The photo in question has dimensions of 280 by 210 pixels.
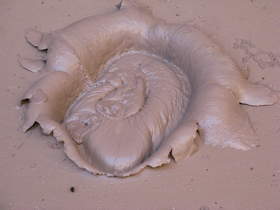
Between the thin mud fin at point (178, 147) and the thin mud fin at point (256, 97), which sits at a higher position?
the thin mud fin at point (256, 97)

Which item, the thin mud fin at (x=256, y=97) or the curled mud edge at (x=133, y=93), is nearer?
the curled mud edge at (x=133, y=93)

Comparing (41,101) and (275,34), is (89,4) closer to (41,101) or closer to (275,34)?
(41,101)

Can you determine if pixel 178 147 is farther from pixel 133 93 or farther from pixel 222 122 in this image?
pixel 133 93

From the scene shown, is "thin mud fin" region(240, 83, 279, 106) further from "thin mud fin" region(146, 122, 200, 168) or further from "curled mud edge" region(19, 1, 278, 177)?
"thin mud fin" region(146, 122, 200, 168)

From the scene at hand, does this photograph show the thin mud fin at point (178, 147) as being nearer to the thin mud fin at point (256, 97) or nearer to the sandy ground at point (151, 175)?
the sandy ground at point (151, 175)

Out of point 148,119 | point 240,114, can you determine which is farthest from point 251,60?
point 148,119

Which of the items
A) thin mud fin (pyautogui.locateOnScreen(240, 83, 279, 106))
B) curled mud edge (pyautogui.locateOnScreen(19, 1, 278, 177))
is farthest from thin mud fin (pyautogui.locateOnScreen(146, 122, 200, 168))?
thin mud fin (pyautogui.locateOnScreen(240, 83, 279, 106))

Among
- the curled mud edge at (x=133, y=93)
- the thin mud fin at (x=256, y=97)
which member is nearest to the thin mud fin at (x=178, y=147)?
the curled mud edge at (x=133, y=93)
